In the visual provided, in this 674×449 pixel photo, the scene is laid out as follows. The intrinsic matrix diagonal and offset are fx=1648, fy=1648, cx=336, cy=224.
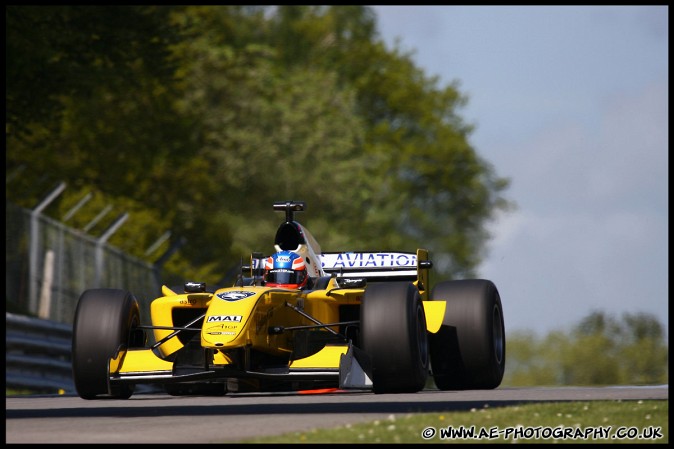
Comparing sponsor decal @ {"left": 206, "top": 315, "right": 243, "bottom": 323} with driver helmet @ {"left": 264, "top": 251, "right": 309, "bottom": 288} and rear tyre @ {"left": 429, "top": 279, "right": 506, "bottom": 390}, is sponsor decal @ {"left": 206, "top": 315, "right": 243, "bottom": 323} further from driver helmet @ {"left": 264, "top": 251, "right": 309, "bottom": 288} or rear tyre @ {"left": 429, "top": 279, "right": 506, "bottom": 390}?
rear tyre @ {"left": 429, "top": 279, "right": 506, "bottom": 390}

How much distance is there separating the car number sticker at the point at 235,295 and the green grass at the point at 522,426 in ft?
8.95

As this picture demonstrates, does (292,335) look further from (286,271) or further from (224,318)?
(224,318)

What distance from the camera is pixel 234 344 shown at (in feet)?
45.5

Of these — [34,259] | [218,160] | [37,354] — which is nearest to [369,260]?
[37,354]

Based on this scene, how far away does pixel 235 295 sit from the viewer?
47.0ft

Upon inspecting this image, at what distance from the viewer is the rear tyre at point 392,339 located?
14.1m

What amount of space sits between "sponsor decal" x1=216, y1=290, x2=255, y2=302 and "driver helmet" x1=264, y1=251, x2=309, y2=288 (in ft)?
4.21

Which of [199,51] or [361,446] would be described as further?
[199,51]

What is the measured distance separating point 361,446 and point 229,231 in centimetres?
3577

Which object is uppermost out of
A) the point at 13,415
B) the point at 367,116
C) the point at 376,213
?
the point at 367,116

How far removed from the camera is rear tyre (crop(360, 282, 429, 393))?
46.2 ft

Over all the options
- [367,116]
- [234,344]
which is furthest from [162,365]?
[367,116]

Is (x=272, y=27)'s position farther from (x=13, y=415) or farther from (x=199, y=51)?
(x=13, y=415)

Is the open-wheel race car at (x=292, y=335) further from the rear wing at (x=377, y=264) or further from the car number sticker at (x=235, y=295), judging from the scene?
the rear wing at (x=377, y=264)
